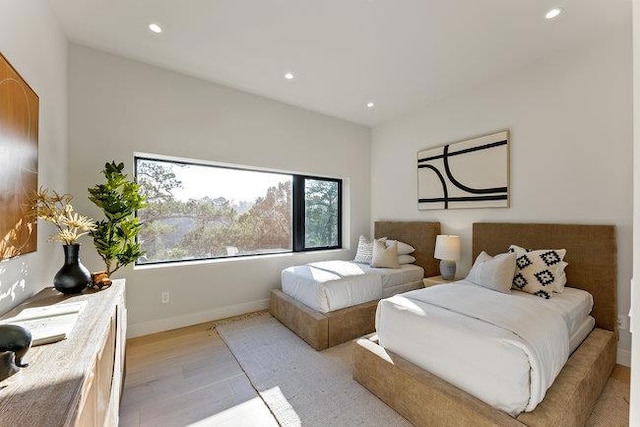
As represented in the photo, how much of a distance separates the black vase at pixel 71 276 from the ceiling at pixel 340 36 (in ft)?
6.37

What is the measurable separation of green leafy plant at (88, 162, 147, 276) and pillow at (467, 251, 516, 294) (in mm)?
3252

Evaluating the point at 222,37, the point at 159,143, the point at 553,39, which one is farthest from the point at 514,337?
the point at 159,143

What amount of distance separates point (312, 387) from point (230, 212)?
2.39m

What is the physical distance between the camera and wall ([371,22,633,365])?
233 cm

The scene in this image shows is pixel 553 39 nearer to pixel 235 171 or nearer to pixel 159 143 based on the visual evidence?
pixel 235 171

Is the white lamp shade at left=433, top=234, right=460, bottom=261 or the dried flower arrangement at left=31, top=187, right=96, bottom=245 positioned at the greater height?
the dried flower arrangement at left=31, top=187, right=96, bottom=245

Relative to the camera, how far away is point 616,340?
2299mm

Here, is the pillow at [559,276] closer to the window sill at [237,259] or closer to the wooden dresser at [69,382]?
the window sill at [237,259]

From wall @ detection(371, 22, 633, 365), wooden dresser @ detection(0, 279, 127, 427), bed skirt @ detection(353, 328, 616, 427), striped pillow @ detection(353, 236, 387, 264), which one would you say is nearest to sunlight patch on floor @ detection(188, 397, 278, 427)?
wooden dresser @ detection(0, 279, 127, 427)

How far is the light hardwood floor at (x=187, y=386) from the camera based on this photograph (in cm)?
177

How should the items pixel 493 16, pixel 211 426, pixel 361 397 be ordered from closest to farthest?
pixel 211 426 < pixel 361 397 < pixel 493 16

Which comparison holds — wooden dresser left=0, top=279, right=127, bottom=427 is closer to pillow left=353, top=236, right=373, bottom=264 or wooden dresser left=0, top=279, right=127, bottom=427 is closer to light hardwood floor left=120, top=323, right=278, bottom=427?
light hardwood floor left=120, top=323, right=278, bottom=427

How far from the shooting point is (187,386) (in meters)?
2.08

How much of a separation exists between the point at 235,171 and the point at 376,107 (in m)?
2.31
